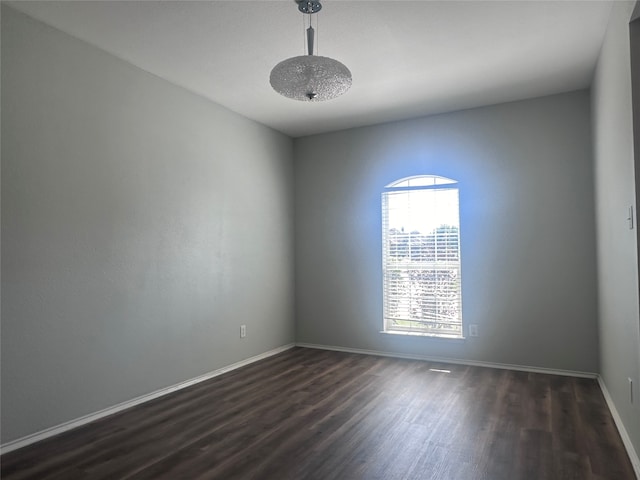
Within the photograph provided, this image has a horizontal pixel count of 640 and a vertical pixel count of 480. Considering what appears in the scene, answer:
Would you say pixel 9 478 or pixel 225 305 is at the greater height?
pixel 225 305

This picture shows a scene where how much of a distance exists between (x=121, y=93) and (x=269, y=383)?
2811 mm

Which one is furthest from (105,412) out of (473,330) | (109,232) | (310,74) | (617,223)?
(617,223)

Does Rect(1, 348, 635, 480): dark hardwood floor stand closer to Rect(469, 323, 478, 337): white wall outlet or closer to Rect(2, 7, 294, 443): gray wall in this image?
Rect(2, 7, 294, 443): gray wall

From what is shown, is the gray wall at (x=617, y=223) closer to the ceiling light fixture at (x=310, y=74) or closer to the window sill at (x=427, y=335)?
the window sill at (x=427, y=335)

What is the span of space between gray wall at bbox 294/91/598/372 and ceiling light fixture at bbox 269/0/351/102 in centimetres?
229

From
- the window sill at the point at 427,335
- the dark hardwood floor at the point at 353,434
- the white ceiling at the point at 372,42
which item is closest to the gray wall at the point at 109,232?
the white ceiling at the point at 372,42

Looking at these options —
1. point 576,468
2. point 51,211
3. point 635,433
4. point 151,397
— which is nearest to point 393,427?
point 576,468

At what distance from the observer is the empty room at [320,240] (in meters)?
2.54

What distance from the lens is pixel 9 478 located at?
7.24 feet

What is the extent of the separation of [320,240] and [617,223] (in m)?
3.30

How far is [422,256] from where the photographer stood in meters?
4.74

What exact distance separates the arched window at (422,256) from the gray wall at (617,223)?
1.38 metres

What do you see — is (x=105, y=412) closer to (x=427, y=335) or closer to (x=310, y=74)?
(x=310, y=74)

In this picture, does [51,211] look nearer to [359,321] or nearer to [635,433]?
[359,321]
